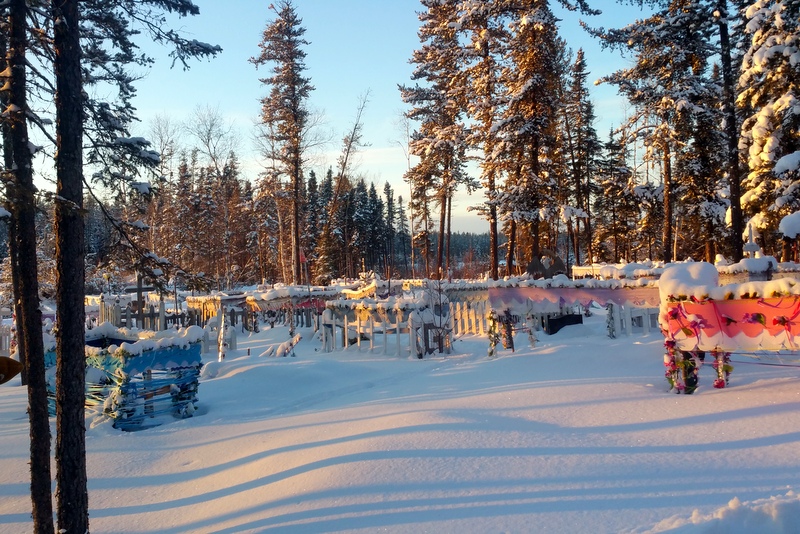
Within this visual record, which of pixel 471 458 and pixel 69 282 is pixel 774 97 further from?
pixel 69 282

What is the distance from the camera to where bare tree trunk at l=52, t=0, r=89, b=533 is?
17.7 ft

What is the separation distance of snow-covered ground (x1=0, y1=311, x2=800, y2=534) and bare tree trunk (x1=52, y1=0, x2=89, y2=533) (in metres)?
0.71

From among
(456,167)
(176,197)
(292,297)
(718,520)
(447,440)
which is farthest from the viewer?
(176,197)

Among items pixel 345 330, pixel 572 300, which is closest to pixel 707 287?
pixel 572 300

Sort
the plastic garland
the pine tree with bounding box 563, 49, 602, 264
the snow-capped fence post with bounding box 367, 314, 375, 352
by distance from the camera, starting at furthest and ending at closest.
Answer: the pine tree with bounding box 563, 49, 602, 264, the snow-capped fence post with bounding box 367, 314, 375, 352, the plastic garland

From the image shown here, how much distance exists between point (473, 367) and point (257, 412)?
164 inches

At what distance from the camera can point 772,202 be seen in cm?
1988

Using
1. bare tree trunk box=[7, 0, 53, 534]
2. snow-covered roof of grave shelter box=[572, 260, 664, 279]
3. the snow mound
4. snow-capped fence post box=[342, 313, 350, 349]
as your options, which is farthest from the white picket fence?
bare tree trunk box=[7, 0, 53, 534]

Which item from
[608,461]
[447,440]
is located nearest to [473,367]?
[447,440]

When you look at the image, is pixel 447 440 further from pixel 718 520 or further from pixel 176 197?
pixel 176 197

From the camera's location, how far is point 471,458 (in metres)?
5.91

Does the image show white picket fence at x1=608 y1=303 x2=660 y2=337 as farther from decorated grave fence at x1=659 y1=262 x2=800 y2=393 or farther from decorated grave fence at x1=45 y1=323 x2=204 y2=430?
decorated grave fence at x1=45 y1=323 x2=204 y2=430

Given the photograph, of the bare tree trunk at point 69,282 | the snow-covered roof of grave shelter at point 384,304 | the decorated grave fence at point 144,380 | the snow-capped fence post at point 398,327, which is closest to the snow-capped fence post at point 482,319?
the snow-covered roof of grave shelter at point 384,304

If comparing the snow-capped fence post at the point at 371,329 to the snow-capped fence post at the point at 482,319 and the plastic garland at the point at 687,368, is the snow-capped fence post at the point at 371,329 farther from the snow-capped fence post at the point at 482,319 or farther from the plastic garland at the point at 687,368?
the plastic garland at the point at 687,368
